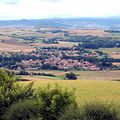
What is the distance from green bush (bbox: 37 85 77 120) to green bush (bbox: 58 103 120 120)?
341cm

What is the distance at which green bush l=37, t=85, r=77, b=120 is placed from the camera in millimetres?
33156

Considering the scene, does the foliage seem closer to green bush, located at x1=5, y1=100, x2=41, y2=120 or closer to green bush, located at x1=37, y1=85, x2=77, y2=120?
green bush, located at x1=5, y1=100, x2=41, y2=120

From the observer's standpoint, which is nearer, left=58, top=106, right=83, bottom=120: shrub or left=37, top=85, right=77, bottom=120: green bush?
left=58, top=106, right=83, bottom=120: shrub

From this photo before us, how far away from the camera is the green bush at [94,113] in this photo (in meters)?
28.2

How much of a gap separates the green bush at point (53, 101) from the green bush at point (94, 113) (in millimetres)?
3409

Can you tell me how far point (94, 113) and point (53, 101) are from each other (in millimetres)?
5404

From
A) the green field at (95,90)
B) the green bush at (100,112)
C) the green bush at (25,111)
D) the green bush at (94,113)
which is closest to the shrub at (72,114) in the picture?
the green bush at (94,113)

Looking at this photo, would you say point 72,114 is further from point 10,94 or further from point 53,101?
point 10,94

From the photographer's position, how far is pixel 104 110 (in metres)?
28.5

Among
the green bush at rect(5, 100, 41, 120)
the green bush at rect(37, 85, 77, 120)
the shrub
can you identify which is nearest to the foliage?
the green bush at rect(5, 100, 41, 120)

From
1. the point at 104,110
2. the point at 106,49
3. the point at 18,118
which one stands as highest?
the point at 104,110

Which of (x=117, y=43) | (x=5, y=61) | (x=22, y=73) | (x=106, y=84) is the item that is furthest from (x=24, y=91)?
(x=117, y=43)

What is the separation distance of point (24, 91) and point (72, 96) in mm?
5605

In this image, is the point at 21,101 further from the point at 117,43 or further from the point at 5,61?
the point at 117,43
